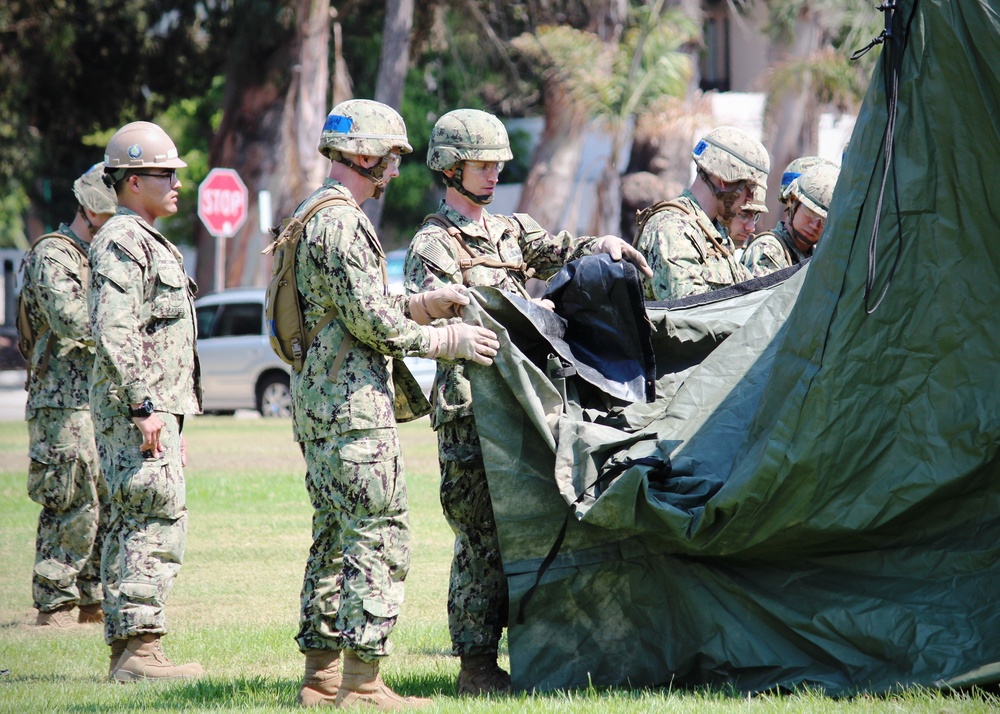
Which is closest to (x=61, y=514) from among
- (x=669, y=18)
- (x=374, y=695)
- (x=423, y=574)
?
(x=423, y=574)

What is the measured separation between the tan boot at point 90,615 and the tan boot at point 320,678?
2.67 m

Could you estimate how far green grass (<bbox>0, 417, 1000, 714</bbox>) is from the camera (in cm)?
484

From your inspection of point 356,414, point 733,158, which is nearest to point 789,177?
point 733,158

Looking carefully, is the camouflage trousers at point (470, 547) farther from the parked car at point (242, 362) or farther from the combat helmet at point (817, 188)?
the parked car at point (242, 362)

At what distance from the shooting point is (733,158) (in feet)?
22.5

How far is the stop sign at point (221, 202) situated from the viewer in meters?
19.2

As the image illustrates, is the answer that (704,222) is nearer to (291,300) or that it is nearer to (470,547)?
(470,547)

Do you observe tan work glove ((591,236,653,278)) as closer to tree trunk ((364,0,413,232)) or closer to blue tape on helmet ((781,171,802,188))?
blue tape on helmet ((781,171,802,188))

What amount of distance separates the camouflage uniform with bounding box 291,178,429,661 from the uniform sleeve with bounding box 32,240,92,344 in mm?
2590

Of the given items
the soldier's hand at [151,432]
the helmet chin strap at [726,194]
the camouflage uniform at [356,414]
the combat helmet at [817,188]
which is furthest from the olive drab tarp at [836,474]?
the combat helmet at [817,188]

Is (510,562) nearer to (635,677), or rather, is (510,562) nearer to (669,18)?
(635,677)

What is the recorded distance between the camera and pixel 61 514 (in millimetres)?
7285

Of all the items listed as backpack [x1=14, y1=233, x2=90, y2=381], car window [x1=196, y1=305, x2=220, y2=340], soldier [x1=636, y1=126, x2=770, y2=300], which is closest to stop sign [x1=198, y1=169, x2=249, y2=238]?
car window [x1=196, y1=305, x2=220, y2=340]

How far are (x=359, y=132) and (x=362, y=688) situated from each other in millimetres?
2266
